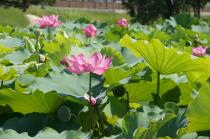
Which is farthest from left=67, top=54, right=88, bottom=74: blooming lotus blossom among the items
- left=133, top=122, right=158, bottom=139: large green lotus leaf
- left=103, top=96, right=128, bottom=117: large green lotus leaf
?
left=133, top=122, right=158, bottom=139: large green lotus leaf

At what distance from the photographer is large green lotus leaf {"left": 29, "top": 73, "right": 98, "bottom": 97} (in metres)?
1.14

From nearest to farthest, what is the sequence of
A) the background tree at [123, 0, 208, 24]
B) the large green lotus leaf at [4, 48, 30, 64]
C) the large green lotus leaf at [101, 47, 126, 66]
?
the large green lotus leaf at [101, 47, 126, 66], the large green lotus leaf at [4, 48, 30, 64], the background tree at [123, 0, 208, 24]

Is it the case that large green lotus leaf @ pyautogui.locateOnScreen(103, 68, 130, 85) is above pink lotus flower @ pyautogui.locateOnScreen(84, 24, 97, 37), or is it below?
above

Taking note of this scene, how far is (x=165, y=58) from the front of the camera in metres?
1.16

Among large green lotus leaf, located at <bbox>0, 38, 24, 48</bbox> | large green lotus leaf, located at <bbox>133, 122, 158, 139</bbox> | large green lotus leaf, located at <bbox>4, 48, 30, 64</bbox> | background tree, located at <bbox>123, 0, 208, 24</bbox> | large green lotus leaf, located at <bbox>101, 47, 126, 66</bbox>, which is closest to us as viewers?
large green lotus leaf, located at <bbox>133, 122, 158, 139</bbox>

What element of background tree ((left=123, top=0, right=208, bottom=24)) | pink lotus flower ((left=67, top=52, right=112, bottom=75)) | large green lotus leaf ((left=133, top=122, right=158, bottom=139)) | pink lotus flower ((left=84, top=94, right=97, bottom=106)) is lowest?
background tree ((left=123, top=0, right=208, bottom=24))

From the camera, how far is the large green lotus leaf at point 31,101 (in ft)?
3.51

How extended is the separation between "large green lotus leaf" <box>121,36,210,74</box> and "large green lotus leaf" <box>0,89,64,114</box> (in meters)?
0.23

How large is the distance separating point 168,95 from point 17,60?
69 centimetres

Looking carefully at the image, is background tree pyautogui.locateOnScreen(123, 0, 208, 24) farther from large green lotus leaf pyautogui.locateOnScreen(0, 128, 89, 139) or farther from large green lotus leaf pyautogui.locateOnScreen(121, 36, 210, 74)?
large green lotus leaf pyautogui.locateOnScreen(0, 128, 89, 139)

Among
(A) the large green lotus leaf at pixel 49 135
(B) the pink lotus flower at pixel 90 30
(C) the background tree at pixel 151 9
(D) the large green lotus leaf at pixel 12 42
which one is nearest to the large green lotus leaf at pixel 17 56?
(D) the large green lotus leaf at pixel 12 42

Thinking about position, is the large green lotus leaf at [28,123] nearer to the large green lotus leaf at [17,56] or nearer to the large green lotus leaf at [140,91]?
the large green lotus leaf at [140,91]

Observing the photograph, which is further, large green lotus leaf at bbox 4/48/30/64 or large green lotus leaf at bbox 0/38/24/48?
large green lotus leaf at bbox 0/38/24/48

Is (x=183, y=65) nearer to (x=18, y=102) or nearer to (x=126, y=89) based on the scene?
(x=126, y=89)
